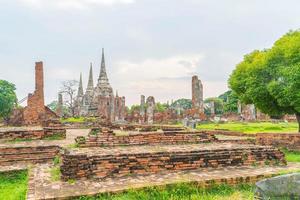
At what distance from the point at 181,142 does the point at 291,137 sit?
15.3ft

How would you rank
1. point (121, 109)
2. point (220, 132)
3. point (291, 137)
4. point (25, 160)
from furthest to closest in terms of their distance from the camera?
point (121, 109)
point (220, 132)
point (291, 137)
point (25, 160)

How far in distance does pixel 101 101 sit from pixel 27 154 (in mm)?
22352

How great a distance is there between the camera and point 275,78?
560 inches

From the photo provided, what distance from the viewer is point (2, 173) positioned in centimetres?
673

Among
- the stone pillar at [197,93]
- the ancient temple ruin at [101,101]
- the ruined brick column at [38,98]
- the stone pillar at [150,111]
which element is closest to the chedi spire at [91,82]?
the ancient temple ruin at [101,101]

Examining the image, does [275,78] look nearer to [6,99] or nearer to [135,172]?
[135,172]

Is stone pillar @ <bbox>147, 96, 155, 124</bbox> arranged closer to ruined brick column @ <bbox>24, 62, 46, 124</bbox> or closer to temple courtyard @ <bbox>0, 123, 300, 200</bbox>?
ruined brick column @ <bbox>24, 62, 46, 124</bbox>

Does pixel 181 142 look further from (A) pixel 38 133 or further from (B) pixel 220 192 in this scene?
(A) pixel 38 133

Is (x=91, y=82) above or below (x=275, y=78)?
above

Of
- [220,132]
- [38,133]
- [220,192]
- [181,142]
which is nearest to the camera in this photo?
[220,192]

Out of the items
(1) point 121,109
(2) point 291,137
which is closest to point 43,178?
(2) point 291,137

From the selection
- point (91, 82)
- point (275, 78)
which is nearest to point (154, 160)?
point (275, 78)

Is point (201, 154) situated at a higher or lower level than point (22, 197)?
higher

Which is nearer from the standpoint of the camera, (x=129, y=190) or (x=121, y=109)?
Answer: (x=129, y=190)
